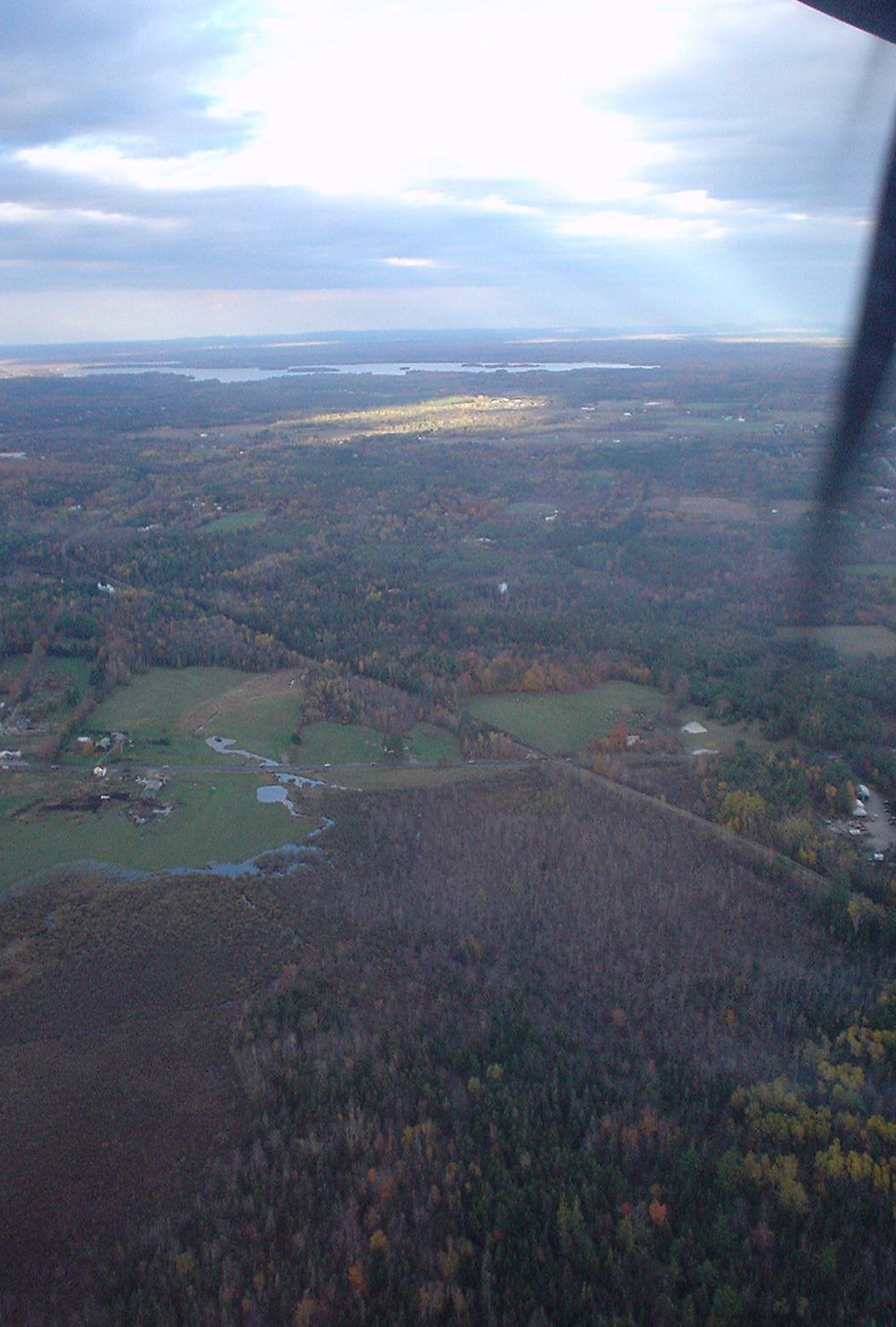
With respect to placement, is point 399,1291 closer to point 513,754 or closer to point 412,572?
point 513,754

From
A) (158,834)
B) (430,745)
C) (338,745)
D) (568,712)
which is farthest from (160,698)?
(568,712)

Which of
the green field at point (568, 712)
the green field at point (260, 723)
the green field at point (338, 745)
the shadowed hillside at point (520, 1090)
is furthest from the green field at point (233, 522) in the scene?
the shadowed hillside at point (520, 1090)

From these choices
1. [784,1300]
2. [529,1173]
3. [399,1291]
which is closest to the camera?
[784,1300]

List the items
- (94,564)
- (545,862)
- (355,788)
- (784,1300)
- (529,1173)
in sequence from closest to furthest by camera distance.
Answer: (784,1300) < (529,1173) < (545,862) < (355,788) < (94,564)

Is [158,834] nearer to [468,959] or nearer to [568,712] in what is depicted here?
[468,959]

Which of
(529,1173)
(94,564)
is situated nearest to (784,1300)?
(529,1173)

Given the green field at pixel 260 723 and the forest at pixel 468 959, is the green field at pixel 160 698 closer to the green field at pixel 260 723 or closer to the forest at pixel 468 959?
the forest at pixel 468 959

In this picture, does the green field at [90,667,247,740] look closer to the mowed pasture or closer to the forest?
the mowed pasture
